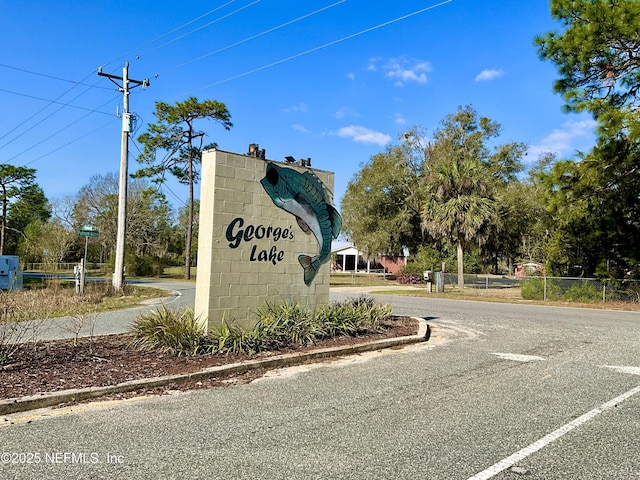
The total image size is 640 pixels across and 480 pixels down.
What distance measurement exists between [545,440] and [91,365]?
216 inches

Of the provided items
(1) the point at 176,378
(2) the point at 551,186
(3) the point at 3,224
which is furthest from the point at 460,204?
(3) the point at 3,224

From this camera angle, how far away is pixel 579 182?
54.4ft

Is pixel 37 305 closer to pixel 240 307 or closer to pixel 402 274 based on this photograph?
pixel 240 307

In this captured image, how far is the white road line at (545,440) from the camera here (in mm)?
3645

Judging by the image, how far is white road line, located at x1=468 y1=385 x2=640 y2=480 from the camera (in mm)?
3645

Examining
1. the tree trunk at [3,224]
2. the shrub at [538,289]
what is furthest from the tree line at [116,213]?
the shrub at [538,289]

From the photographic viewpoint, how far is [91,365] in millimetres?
6410

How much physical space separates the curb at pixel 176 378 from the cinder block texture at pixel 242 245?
1.33m

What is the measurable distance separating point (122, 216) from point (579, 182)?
17607 millimetres

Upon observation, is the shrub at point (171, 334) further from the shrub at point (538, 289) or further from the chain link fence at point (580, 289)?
the shrub at point (538, 289)

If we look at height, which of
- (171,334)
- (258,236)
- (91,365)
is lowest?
(91,365)

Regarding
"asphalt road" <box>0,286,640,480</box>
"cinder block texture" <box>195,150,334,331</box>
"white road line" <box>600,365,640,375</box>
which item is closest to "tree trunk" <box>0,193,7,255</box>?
"cinder block texture" <box>195,150,334,331</box>

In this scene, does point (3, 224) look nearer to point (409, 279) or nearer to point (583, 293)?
point (409, 279)

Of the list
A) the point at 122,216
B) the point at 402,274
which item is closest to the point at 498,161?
the point at 402,274
